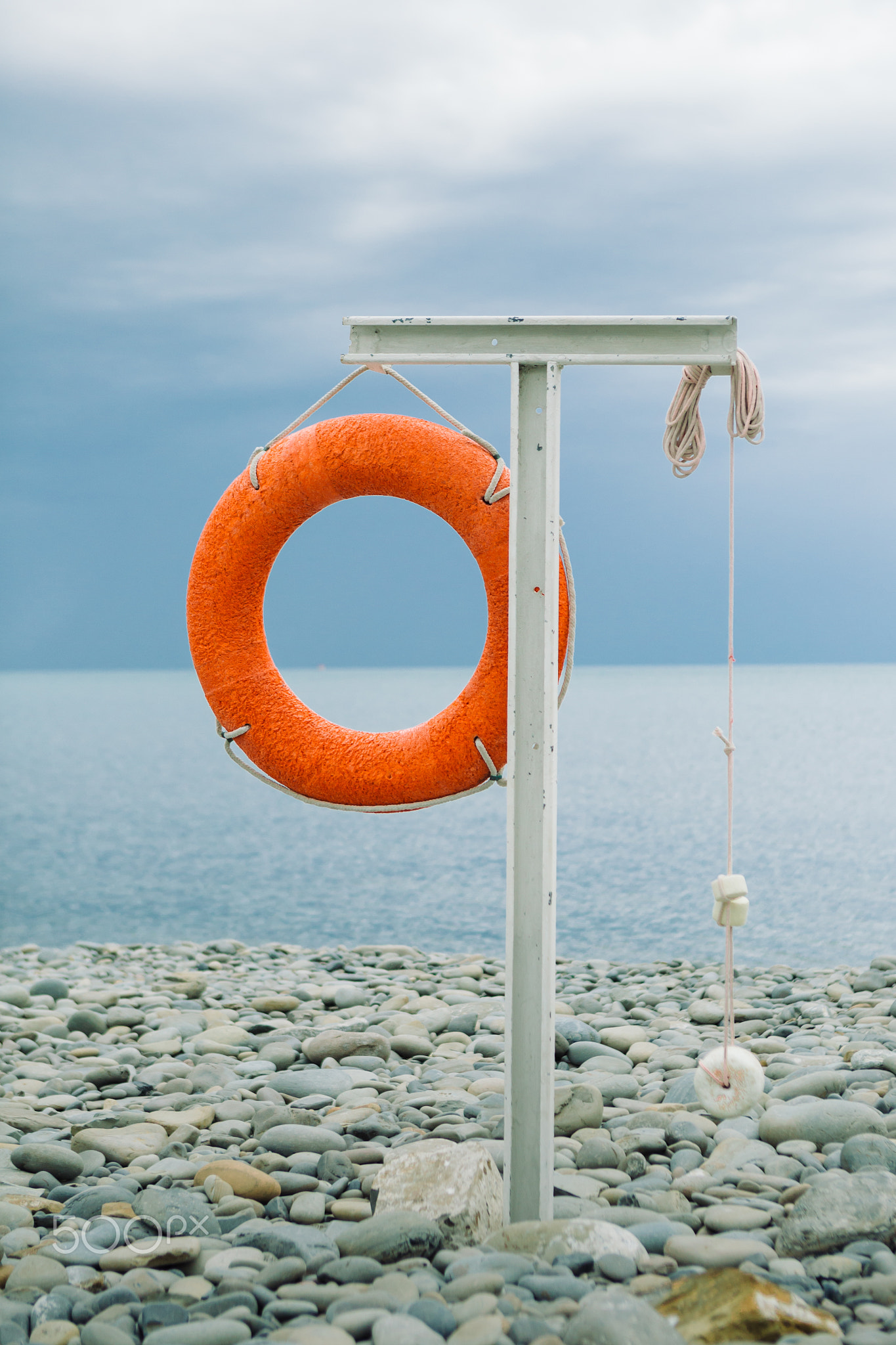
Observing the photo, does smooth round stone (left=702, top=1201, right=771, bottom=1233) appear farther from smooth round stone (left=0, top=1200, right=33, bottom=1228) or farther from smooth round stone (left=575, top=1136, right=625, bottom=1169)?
smooth round stone (left=0, top=1200, right=33, bottom=1228)

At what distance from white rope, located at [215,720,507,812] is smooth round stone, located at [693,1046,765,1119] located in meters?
0.84

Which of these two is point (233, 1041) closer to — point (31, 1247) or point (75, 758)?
point (31, 1247)

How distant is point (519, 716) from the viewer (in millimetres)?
2697

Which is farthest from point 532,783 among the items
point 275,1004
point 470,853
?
point 470,853

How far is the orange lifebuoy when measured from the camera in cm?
314

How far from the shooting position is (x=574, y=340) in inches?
107

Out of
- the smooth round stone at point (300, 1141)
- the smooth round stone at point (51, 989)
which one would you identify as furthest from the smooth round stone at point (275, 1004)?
the smooth round stone at point (300, 1141)

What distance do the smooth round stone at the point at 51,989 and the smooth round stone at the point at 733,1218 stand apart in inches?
142

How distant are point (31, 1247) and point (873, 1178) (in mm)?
1899

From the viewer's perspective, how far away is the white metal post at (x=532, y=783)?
267 cm

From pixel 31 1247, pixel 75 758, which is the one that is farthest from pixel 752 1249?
pixel 75 758

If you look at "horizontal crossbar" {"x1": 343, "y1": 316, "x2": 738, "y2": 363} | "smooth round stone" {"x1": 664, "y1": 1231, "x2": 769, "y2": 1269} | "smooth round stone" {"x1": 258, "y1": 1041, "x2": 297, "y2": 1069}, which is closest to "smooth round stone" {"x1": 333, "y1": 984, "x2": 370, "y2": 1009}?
"smooth round stone" {"x1": 258, "y1": 1041, "x2": 297, "y2": 1069}

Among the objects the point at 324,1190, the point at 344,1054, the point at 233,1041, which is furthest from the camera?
the point at 233,1041

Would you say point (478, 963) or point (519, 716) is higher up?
point (519, 716)
